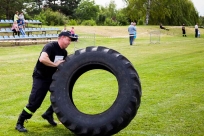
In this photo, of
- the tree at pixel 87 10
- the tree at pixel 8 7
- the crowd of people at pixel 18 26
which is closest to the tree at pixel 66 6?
the tree at pixel 87 10

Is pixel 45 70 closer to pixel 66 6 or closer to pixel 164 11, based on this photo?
pixel 164 11

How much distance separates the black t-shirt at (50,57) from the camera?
19.2 ft

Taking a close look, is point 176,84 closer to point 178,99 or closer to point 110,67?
point 178,99

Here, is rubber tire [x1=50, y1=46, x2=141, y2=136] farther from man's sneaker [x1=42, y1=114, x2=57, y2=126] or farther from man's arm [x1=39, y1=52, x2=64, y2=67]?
man's sneaker [x1=42, y1=114, x2=57, y2=126]

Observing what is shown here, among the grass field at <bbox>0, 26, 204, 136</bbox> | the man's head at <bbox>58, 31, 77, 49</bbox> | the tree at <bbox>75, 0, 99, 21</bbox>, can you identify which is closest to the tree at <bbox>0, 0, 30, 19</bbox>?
the grass field at <bbox>0, 26, 204, 136</bbox>

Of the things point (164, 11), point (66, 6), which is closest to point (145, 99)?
point (164, 11)

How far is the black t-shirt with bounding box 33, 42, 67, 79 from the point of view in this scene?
5.85 meters

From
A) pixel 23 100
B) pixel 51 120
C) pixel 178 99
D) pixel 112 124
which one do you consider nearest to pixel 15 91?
pixel 23 100

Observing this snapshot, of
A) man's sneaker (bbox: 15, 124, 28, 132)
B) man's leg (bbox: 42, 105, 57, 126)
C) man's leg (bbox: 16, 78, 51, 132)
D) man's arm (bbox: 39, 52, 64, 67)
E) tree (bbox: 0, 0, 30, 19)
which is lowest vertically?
man's sneaker (bbox: 15, 124, 28, 132)

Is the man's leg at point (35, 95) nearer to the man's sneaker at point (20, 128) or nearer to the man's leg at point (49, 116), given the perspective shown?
the man's sneaker at point (20, 128)

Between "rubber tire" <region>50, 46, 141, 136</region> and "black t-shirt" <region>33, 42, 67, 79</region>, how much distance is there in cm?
30

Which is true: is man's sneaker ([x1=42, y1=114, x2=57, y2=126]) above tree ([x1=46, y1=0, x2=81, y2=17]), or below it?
below

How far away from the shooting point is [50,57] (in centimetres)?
588

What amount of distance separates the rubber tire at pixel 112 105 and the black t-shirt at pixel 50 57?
303mm
